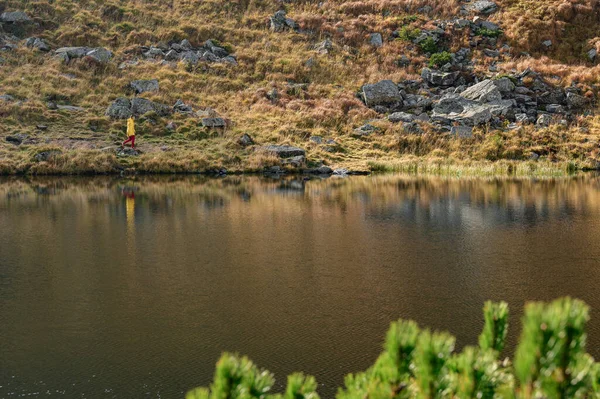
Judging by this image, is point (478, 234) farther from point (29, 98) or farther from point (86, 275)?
point (29, 98)

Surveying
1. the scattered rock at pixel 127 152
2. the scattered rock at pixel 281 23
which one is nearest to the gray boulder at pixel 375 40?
the scattered rock at pixel 281 23

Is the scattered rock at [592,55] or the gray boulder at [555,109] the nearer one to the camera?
the gray boulder at [555,109]

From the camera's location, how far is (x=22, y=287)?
11.5 metres

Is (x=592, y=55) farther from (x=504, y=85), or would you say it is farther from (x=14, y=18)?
(x=14, y=18)

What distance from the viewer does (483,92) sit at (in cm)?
4197

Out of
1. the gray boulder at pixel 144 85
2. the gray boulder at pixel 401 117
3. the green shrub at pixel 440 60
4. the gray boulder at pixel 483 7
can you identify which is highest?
the gray boulder at pixel 483 7

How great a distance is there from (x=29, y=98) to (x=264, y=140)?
46.3ft

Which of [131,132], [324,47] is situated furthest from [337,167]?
[324,47]

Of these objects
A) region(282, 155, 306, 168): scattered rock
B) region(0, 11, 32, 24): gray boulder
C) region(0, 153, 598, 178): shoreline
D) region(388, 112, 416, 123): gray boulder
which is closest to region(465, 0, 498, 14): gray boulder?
region(388, 112, 416, 123): gray boulder

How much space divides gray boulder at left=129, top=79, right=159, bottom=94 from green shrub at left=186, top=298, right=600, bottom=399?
40444mm

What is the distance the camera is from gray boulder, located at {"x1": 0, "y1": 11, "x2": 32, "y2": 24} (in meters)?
47.3

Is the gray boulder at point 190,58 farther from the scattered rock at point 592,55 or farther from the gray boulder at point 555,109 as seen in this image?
the scattered rock at point 592,55

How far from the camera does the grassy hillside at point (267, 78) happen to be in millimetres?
35656

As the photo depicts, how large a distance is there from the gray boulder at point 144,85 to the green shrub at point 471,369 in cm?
4044
